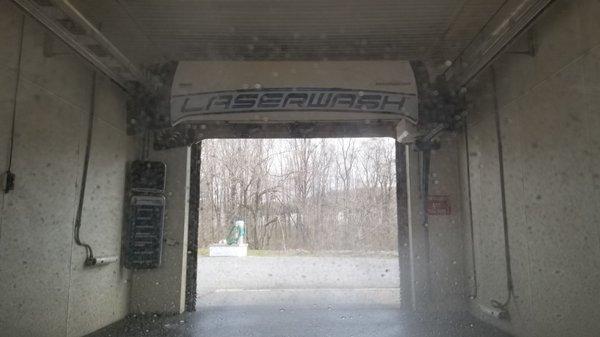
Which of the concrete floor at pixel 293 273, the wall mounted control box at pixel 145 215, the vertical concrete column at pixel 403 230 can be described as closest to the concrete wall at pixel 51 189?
the wall mounted control box at pixel 145 215

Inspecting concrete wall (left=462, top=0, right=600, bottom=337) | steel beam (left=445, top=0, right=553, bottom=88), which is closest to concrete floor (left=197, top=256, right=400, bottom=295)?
concrete wall (left=462, top=0, right=600, bottom=337)

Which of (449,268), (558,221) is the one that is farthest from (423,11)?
(449,268)

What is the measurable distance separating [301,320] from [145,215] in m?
2.57

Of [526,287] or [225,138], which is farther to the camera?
[225,138]

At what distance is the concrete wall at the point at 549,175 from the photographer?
12.2ft

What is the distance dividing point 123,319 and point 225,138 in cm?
300

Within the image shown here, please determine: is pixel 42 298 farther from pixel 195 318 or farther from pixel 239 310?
pixel 239 310

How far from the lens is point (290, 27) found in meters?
5.32

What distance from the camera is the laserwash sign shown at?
16.9 feet

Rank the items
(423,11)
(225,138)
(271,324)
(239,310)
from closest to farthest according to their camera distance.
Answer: (423,11)
(271,324)
(239,310)
(225,138)

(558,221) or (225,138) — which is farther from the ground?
(225,138)

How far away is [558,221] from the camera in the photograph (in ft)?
13.9

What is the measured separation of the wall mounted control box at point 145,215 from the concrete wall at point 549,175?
14.3 feet

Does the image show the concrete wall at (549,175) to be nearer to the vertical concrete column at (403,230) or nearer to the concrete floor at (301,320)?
the concrete floor at (301,320)
